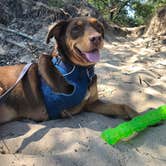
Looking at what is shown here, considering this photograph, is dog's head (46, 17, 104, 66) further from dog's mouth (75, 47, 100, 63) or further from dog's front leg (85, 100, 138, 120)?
dog's front leg (85, 100, 138, 120)

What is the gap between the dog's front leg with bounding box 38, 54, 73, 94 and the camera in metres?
4.46

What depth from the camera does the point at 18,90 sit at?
454 cm

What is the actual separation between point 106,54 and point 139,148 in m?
4.24

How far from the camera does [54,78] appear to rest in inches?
177

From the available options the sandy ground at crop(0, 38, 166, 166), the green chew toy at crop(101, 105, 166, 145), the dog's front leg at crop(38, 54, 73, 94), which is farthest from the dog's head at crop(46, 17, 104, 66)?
the green chew toy at crop(101, 105, 166, 145)

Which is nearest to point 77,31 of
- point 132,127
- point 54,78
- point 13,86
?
point 54,78

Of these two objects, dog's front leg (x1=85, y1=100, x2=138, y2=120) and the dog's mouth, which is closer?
the dog's mouth

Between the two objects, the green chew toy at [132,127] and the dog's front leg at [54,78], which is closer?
the green chew toy at [132,127]

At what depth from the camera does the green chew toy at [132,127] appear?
375 centimetres

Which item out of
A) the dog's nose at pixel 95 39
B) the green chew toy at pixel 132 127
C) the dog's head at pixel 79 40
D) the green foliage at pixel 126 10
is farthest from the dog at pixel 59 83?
the green foliage at pixel 126 10

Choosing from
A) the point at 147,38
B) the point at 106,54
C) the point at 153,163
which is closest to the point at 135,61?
the point at 106,54

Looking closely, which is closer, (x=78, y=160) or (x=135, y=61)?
(x=78, y=160)

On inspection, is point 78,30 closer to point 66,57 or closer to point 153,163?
point 66,57

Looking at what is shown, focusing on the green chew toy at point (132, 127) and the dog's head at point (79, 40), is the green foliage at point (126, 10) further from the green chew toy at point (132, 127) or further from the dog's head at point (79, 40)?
the green chew toy at point (132, 127)
